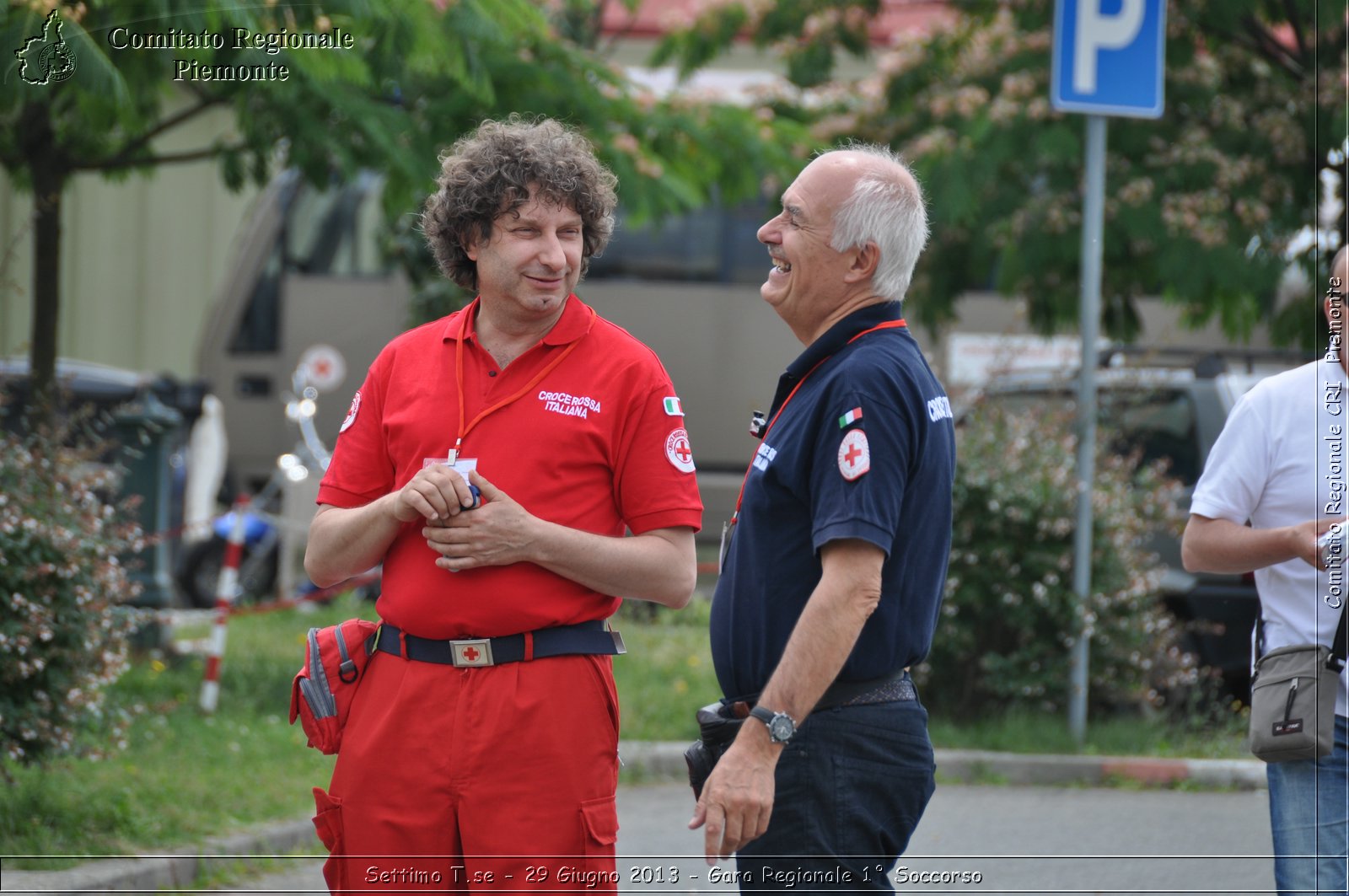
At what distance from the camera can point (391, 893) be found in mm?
3076

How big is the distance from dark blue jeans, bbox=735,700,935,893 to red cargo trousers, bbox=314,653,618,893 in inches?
13.8

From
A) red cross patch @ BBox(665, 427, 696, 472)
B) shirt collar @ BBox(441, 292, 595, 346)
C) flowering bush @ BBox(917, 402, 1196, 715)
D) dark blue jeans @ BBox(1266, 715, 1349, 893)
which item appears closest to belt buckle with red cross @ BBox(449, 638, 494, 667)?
red cross patch @ BBox(665, 427, 696, 472)

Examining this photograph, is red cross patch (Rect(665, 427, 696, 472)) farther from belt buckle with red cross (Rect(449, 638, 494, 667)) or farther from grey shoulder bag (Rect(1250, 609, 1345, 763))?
grey shoulder bag (Rect(1250, 609, 1345, 763))

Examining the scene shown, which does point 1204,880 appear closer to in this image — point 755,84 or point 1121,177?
point 1121,177

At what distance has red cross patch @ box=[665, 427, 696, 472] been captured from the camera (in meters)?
3.19

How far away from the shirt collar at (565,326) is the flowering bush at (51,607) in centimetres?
273

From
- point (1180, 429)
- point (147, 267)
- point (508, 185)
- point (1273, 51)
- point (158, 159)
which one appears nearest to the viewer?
point (508, 185)

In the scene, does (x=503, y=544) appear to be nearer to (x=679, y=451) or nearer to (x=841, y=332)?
(x=679, y=451)

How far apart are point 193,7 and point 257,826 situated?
301 cm

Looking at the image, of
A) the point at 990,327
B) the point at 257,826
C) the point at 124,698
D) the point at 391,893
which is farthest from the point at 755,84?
the point at 391,893

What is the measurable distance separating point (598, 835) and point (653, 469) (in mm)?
718

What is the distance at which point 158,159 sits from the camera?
924 centimetres

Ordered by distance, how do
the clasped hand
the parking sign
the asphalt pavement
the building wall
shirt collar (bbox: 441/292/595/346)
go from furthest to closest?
the building wall < the parking sign < the asphalt pavement < shirt collar (bbox: 441/292/595/346) < the clasped hand

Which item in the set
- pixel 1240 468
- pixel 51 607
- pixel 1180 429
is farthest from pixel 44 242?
pixel 1240 468
